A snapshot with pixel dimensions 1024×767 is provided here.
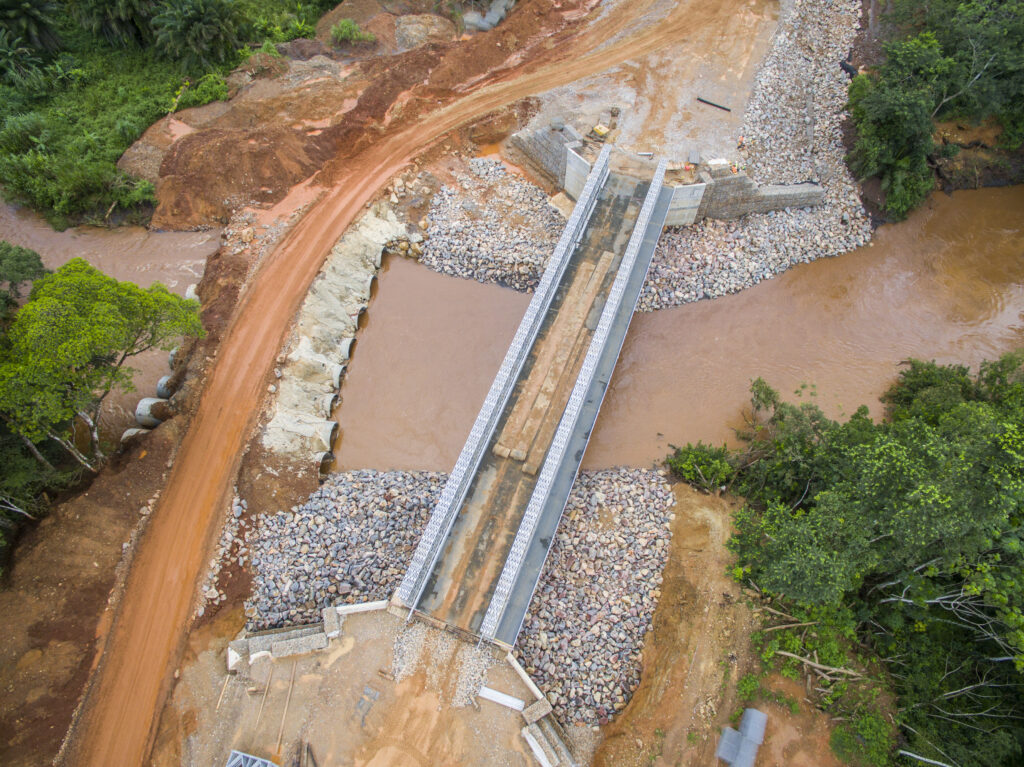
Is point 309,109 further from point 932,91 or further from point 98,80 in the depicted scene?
point 932,91

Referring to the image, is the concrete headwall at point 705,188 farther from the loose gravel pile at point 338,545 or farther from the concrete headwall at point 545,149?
the loose gravel pile at point 338,545

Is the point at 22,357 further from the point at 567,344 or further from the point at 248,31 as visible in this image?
the point at 248,31

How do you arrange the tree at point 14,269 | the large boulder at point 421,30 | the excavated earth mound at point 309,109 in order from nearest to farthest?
the tree at point 14,269, the excavated earth mound at point 309,109, the large boulder at point 421,30

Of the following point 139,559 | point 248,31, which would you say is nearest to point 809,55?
point 248,31

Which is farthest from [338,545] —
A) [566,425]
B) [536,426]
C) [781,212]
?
[781,212]

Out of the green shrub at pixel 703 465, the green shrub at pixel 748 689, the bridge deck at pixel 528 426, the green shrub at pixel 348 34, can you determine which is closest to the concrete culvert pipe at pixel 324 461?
the bridge deck at pixel 528 426

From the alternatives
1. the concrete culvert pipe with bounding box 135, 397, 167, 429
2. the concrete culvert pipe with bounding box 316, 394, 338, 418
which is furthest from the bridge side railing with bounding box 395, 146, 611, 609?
the concrete culvert pipe with bounding box 135, 397, 167, 429
